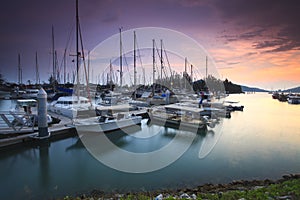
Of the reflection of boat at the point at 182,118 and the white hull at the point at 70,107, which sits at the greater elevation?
the white hull at the point at 70,107

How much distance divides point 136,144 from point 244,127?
1077 cm

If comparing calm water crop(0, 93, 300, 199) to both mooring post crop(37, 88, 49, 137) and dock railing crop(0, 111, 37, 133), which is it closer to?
mooring post crop(37, 88, 49, 137)

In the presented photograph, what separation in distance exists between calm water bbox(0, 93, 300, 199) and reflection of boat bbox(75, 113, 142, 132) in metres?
0.79

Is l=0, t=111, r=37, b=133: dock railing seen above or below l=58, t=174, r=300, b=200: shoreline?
above

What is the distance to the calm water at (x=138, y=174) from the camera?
6871 millimetres

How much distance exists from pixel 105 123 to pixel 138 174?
6.29 metres

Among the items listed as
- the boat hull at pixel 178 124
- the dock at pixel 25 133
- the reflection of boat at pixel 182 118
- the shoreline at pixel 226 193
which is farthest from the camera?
the reflection of boat at pixel 182 118

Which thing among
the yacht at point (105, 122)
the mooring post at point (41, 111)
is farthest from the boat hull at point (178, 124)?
the mooring post at point (41, 111)

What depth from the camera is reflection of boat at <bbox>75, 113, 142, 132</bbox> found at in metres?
12.5

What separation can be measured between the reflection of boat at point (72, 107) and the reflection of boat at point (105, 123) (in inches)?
117

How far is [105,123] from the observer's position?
13352mm

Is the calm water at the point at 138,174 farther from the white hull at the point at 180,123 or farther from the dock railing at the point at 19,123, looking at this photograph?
the white hull at the point at 180,123

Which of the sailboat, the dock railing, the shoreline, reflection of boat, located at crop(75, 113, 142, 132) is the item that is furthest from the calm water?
the sailboat

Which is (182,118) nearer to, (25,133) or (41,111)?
(41,111)
